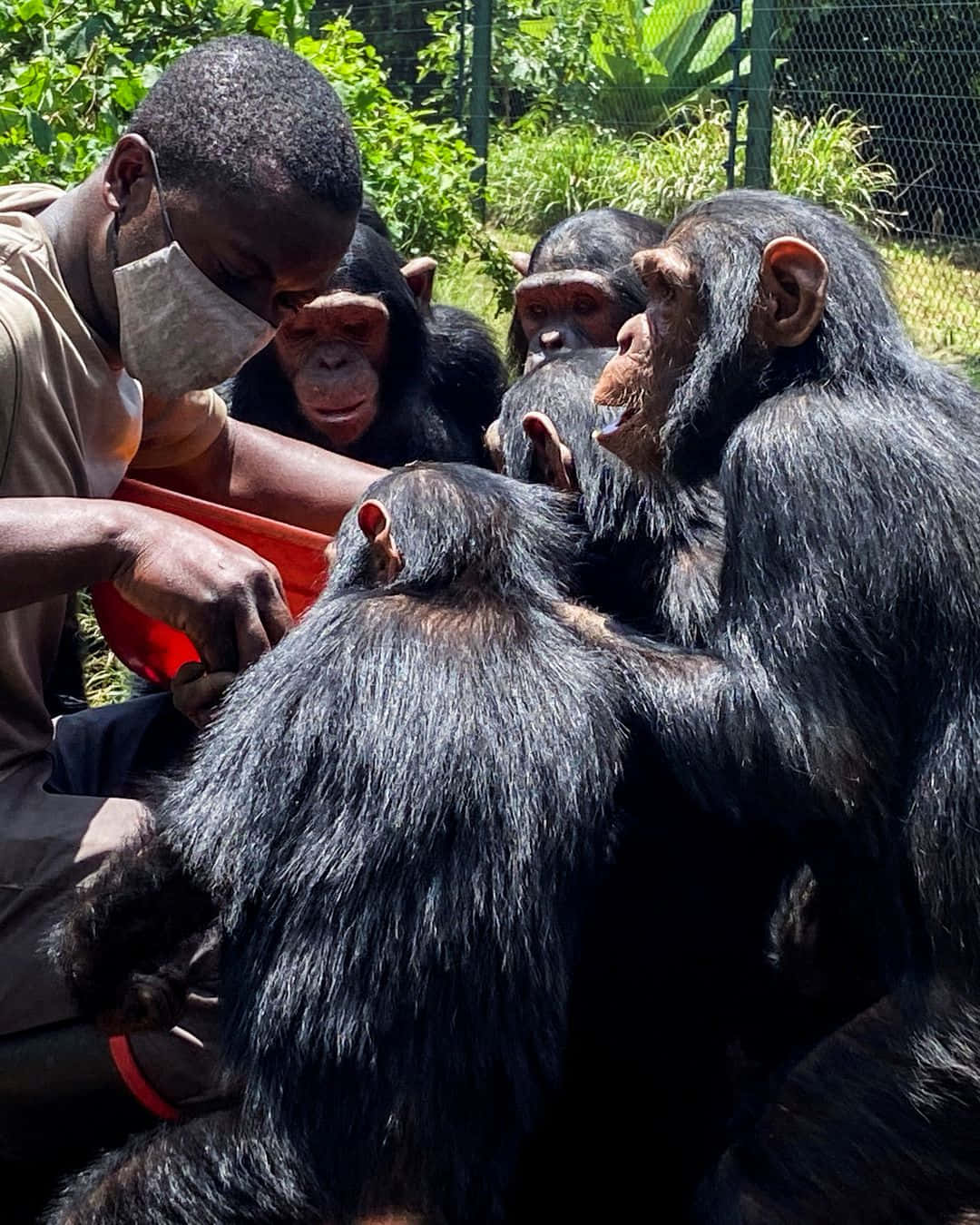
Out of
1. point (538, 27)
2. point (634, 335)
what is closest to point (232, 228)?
point (634, 335)

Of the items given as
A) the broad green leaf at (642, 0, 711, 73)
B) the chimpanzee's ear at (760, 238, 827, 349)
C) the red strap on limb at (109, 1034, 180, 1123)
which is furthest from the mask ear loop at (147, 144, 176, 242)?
the broad green leaf at (642, 0, 711, 73)

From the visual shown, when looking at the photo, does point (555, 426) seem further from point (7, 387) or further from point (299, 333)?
point (299, 333)

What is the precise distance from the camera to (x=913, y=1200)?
10.1 feet

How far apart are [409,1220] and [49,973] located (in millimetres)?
910

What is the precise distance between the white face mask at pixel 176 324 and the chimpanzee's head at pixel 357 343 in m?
1.96

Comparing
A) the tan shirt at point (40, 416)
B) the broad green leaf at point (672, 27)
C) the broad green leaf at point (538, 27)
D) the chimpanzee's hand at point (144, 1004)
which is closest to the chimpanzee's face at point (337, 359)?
the tan shirt at point (40, 416)

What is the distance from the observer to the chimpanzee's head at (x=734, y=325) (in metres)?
3.41

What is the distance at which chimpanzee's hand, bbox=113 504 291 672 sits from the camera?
3.06 metres

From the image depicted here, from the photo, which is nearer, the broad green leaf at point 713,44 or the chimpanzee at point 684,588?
the chimpanzee at point 684,588

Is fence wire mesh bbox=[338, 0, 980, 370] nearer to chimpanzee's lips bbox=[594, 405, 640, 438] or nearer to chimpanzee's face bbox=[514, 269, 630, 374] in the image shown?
chimpanzee's face bbox=[514, 269, 630, 374]

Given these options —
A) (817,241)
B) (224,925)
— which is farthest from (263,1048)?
(817,241)

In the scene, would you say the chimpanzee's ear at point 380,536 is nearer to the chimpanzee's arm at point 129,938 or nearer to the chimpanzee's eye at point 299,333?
the chimpanzee's arm at point 129,938

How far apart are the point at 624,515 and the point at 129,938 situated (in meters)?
1.46

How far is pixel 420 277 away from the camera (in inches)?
235
